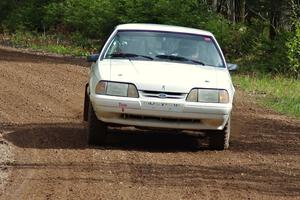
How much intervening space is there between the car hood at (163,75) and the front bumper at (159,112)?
183mm

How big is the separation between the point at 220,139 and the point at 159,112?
3.41 feet

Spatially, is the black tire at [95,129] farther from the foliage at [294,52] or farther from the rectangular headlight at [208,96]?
the foliage at [294,52]

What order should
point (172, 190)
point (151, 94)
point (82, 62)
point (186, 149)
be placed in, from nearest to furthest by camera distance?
point (172, 190)
point (151, 94)
point (186, 149)
point (82, 62)

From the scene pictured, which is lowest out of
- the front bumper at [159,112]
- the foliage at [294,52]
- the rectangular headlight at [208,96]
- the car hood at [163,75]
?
the foliage at [294,52]

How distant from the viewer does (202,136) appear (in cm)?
1059

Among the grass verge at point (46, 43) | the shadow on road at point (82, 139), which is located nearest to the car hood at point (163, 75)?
the shadow on road at point (82, 139)

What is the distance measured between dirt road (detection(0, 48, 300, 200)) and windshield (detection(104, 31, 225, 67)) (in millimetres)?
1174

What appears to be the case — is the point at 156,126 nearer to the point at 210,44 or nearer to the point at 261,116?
the point at 210,44

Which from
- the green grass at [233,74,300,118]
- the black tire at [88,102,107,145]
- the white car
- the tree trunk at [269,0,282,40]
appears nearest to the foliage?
the green grass at [233,74,300,118]

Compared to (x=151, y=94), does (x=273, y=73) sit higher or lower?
lower

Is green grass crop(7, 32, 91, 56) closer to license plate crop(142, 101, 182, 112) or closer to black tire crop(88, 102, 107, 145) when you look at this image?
black tire crop(88, 102, 107, 145)

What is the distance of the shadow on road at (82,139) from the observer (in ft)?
30.5

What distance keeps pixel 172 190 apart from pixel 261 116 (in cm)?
645

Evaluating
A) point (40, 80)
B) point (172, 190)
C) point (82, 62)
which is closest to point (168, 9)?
point (82, 62)
